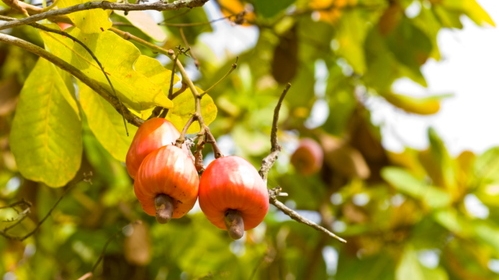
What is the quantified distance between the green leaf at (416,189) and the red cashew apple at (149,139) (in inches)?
34.6

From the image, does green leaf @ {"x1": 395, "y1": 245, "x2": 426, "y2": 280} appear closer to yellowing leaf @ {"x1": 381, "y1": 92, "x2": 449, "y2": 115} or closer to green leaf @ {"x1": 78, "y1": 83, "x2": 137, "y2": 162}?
yellowing leaf @ {"x1": 381, "y1": 92, "x2": 449, "y2": 115}

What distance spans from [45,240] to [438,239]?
84 centimetres

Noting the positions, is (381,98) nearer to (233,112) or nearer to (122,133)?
(233,112)

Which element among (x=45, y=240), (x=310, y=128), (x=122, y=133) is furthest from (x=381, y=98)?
(x=122, y=133)

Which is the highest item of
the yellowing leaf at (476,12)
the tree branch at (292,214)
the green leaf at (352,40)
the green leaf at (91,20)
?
the green leaf at (91,20)

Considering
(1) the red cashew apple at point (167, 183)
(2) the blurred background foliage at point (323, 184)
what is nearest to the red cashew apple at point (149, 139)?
(1) the red cashew apple at point (167, 183)

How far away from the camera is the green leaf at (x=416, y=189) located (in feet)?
4.43

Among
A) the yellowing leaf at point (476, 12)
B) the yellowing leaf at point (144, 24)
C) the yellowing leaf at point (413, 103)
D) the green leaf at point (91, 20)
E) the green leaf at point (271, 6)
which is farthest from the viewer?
the yellowing leaf at point (413, 103)

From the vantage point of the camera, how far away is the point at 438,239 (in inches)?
55.5

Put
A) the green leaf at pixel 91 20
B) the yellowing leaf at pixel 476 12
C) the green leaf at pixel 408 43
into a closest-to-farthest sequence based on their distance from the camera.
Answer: the green leaf at pixel 91 20
the yellowing leaf at pixel 476 12
the green leaf at pixel 408 43

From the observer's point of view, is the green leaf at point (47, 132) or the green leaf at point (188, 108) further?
the green leaf at point (47, 132)

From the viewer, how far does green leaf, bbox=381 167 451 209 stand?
4.43 feet

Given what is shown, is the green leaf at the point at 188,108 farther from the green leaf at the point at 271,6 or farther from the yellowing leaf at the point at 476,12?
the yellowing leaf at the point at 476,12

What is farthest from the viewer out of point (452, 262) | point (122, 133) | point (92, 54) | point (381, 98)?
point (381, 98)
